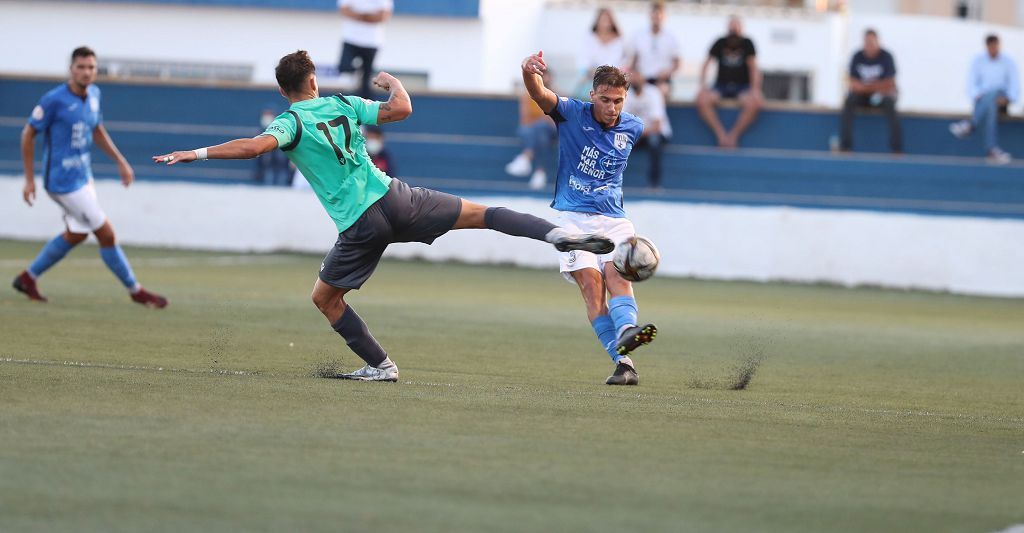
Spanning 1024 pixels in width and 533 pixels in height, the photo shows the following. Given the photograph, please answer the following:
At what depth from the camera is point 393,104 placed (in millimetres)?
9273

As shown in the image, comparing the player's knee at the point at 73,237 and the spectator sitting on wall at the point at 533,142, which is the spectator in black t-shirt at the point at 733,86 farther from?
the player's knee at the point at 73,237

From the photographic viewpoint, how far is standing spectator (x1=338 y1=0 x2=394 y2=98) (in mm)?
22359

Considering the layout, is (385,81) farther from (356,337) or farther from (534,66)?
(356,337)

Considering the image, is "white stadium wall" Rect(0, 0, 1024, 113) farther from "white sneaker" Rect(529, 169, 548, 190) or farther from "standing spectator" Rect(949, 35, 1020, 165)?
"standing spectator" Rect(949, 35, 1020, 165)

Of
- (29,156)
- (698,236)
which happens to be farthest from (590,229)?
(698,236)

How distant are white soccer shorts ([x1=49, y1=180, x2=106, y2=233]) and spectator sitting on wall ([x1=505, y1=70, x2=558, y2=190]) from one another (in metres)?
10.4

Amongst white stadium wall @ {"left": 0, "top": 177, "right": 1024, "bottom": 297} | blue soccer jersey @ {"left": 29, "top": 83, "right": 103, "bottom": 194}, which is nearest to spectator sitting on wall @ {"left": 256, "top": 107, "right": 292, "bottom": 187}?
white stadium wall @ {"left": 0, "top": 177, "right": 1024, "bottom": 297}

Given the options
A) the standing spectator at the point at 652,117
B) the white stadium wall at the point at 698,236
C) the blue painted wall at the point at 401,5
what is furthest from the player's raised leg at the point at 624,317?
the blue painted wall at the point at 401,5

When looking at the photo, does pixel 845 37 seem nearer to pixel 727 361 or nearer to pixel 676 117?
pixel 676 117

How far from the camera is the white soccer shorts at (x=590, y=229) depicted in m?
10.2

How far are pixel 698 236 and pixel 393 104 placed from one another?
1338 centimetres

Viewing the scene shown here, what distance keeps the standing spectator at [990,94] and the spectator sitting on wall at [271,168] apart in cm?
1003

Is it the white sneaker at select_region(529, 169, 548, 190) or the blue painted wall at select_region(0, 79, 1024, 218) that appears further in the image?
the white sneaker at select_region(529, 169, 548, 190)

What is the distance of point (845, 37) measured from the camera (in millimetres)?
41469
